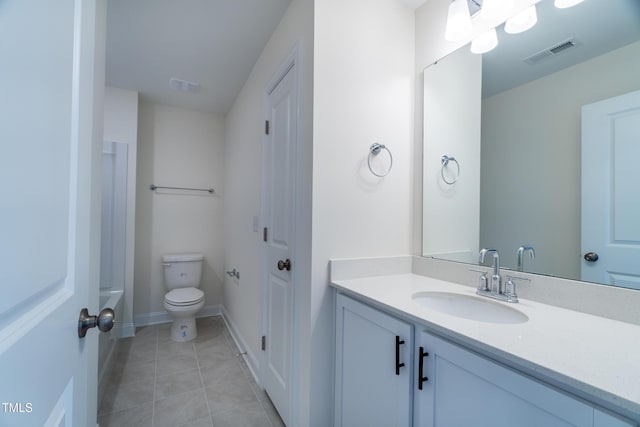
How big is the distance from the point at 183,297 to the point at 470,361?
258 cm

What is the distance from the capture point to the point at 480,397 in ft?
2.39

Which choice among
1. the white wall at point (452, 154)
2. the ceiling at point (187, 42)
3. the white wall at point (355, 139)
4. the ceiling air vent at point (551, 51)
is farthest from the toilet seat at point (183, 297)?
the ceiling air vent at point (551, 51)

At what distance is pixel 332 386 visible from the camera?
1321mm

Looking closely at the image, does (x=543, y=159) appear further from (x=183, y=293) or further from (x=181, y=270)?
(x=181, y=270)

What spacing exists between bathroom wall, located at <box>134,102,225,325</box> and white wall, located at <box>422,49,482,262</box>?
2577mm

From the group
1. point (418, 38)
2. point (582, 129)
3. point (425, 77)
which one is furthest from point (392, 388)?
point (418, 38)

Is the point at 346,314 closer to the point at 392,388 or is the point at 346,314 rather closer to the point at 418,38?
the point at 392,388

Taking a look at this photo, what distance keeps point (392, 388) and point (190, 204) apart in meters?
2.98

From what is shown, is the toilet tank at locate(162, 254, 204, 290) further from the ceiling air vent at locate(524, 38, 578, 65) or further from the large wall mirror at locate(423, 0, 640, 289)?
the ceiling air vent at locate(524, 38, 578, 65)

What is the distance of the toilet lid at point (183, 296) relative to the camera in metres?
2.55

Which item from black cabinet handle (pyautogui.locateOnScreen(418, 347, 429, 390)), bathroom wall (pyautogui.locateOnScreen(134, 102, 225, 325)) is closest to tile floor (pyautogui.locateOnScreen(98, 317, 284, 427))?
bathroom wall (pyautogui.locateOnScreen(134, 102, 225, 325))

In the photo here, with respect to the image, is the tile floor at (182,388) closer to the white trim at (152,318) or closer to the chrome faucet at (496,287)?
the white trim at (152,318)

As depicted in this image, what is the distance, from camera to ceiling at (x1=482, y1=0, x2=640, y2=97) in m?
0.95

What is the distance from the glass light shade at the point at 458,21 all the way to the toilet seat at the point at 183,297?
110 inches
